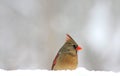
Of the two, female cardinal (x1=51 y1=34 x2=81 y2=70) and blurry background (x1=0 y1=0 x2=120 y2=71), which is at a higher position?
female cardinal (x1=51 y1=34 x2=81 y2=70)

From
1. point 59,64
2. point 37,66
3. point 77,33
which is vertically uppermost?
point 59,64

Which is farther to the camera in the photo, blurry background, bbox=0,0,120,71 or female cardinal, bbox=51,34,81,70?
blurry background, bbox=0,0,120,71

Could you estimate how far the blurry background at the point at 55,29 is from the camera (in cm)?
525

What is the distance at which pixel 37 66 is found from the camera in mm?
5086

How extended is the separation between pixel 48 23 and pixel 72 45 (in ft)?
11.1

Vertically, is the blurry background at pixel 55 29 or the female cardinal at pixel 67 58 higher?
the female cardinal at pixel 67 58

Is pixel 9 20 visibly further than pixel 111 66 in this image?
Yes

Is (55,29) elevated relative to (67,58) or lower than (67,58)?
lower

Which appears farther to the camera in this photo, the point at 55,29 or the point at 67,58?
the point at 55,29

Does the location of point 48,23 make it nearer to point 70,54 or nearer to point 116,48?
point 116,48

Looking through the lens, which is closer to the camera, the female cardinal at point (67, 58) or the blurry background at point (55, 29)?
the female cardinal at point (67, 58)

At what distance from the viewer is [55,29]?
546 centimetres

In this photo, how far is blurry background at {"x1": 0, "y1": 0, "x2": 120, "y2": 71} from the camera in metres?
5.25

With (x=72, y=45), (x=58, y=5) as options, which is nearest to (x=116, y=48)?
(x=58, y=5)
